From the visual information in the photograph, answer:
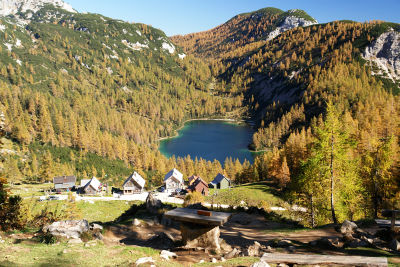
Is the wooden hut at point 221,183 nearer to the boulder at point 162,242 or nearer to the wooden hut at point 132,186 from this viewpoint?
the wooden hut at point 132,186

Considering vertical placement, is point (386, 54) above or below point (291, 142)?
above

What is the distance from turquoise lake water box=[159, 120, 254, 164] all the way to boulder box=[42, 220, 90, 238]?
378 ft

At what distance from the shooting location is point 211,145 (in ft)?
522

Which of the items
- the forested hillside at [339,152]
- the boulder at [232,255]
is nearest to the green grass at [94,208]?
the forested hillside at [339,152]

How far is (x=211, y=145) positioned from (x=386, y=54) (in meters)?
154

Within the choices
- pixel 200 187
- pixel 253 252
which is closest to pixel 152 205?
pixel 253 252


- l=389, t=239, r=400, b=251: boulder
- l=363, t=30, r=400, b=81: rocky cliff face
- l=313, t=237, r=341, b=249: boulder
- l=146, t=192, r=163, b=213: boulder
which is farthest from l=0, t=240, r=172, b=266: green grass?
l=363, t=30, r=400, b=81: rocky cliff face

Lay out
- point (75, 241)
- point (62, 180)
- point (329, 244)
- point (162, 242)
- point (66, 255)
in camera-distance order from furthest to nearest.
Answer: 1. point (62, 180)
2. point (162, 242)
3. point (329, 244)
4. point (75, 241)
5. point (66, 255)

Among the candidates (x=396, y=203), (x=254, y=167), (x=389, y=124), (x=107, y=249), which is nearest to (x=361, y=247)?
(x=107, y=249)

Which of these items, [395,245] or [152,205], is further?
[152,205]

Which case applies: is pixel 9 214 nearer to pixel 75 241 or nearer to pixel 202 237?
pixel 75 241

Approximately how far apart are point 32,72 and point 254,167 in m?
198

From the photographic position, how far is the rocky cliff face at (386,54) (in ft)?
585

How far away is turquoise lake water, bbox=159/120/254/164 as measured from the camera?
457ft
